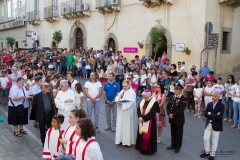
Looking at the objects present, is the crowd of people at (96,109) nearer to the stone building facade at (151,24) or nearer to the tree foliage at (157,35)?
the stone building facade at (151,24)

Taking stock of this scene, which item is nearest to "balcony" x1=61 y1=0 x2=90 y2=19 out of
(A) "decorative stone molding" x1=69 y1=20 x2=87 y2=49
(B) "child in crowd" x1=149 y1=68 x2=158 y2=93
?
(A) "decorative stone molding" x1=69 y1=20 x2=87 y2=49

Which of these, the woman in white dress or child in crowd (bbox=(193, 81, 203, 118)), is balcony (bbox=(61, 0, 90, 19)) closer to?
child in crowd (bbox=(193, 81, 203, 118))

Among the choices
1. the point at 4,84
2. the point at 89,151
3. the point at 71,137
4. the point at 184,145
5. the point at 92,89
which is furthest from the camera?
the point at 4,84

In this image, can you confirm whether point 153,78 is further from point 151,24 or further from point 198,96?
point 151,24

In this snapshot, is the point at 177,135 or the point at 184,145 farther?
the point at 184,145

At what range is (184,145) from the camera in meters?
7.01

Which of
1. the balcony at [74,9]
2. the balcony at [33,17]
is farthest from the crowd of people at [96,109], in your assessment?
the balcony at [33,17]

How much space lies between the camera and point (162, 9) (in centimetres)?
1708

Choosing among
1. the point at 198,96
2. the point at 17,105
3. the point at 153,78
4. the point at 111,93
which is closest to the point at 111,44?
the point at 153,78

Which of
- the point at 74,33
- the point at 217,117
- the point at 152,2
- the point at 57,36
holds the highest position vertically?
the point at 152,2

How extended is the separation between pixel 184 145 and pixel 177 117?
1068 mm

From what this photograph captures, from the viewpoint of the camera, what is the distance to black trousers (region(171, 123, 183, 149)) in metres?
6.45

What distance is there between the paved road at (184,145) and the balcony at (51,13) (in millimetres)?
21628

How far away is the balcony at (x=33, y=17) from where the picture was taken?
106 ft
